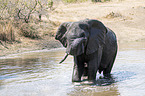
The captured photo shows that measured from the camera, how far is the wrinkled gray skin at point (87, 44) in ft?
20.0

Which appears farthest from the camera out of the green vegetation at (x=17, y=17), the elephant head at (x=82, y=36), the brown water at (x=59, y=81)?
the green vegetation at (x=17, y=17)

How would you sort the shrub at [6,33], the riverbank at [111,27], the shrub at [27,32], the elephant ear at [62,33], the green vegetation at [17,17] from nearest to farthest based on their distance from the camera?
1. the elephant ear at [62,33]
2. the shrub at [6,33]
3. the riverbank at [111,27]
4. the green vegetation at [17,17]
5. the shrub at [27,32]

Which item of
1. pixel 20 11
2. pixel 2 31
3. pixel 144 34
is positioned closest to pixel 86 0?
pixel 144 34

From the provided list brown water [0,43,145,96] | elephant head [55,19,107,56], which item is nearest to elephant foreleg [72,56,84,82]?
brown water [0,43,145,96]

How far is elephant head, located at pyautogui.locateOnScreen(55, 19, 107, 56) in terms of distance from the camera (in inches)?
238

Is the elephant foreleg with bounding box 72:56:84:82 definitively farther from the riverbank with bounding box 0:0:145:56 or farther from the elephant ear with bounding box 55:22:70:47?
the riverbank with bounding box 0:0:145:56

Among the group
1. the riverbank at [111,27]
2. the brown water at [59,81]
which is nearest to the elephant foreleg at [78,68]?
the brown water at [59,81]

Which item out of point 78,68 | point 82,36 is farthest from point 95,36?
point 78,68

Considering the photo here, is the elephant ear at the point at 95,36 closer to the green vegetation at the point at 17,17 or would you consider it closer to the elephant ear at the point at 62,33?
the elephant ear at the point at 62,33

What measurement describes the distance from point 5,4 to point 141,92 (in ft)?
40.9

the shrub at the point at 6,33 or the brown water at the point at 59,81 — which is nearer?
the brown water at the point at 59,81

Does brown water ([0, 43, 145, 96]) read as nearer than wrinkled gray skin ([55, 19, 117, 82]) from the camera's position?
No

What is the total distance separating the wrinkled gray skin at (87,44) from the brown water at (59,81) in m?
0.42

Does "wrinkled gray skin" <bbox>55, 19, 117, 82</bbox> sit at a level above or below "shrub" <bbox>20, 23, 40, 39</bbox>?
above
